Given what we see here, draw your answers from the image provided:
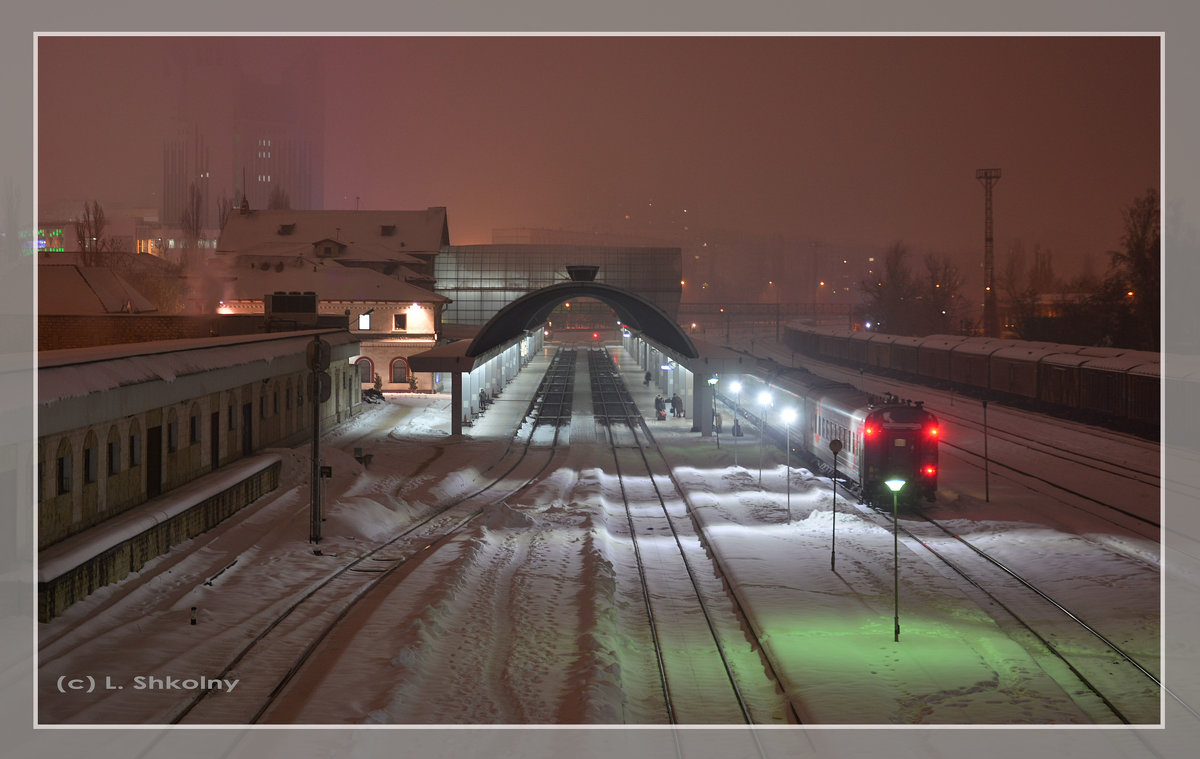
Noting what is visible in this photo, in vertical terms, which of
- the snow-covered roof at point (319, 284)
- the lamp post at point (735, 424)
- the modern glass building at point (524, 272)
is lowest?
the lamp post at point (735, 424)

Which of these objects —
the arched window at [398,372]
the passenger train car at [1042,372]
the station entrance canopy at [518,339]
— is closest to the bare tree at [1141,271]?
the passenger train car at [1042,372]

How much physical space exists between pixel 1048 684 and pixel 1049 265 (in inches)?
4691

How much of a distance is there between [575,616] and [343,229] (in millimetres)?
71214

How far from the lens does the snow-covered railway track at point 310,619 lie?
1160cm

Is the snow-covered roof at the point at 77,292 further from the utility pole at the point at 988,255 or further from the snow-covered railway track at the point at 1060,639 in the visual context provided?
the utility pole at the point at 988,255

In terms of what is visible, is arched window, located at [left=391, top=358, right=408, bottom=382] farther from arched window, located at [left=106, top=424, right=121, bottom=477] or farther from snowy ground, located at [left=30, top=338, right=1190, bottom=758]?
arched window, located at [left=106, top=424, right=121, bottom=477]

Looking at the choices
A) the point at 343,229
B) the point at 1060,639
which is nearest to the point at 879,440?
the point at 1060,639

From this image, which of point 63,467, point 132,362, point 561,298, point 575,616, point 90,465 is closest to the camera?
point 575,616

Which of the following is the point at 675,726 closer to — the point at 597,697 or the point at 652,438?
the point at 597,697

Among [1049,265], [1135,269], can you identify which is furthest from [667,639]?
[1049,265]

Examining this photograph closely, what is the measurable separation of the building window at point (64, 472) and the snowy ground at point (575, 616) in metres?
1.98

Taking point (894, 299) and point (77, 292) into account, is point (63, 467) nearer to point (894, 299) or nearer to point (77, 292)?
point (77, 292)

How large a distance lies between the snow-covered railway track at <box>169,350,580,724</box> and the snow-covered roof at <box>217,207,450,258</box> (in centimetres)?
5654

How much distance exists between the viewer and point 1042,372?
47969 mm
